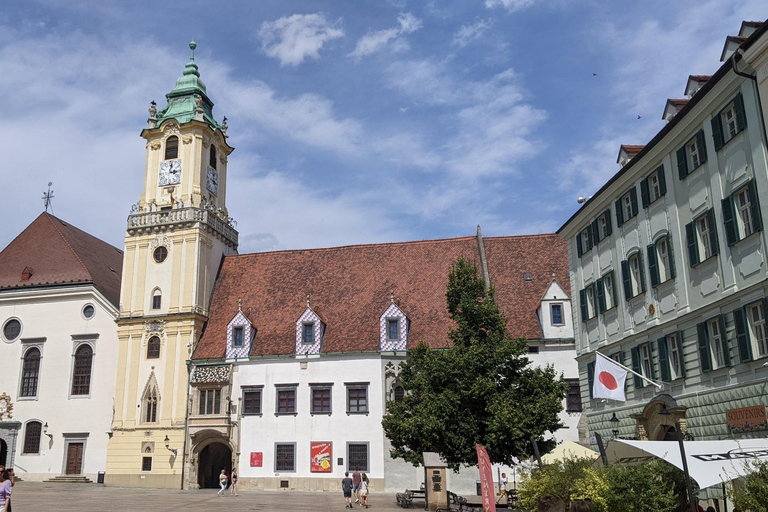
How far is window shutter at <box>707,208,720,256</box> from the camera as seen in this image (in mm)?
21312

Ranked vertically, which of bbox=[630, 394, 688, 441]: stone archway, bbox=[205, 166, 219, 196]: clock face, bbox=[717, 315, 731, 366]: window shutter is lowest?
bbox=[630, 394, 688, 441]: stone archway

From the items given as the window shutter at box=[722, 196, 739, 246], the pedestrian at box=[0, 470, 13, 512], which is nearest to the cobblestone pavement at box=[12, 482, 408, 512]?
the pedestrian at box=[0, 470, 13, 512]

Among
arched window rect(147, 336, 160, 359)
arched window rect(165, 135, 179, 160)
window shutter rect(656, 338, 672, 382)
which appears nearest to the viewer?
window shutter rect(656, 338, 672, 382)

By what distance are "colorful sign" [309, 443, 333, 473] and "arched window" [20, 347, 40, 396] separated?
19580 millimetres

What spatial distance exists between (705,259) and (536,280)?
22451mm

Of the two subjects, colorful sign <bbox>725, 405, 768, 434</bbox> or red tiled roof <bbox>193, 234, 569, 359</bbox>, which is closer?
colorful sign <bbox>725, 405, 768, 434</bbox>

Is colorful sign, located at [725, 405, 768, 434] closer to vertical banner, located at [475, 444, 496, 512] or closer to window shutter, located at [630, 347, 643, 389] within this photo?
window shutter, located at [630, 347, 643, 389]

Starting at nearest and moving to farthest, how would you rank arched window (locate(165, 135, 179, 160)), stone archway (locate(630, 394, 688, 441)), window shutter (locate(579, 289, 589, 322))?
stone archway (locate(630, 394, 688, 441)) < window shutter (locate(579, 289, 589, 322)) < arched window (locate(165, 135, 179, 160))

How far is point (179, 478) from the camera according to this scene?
42812 mm

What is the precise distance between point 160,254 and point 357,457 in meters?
18.6

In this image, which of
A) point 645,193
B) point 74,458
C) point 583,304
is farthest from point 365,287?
point 645,193

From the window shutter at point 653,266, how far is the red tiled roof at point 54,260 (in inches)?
1428

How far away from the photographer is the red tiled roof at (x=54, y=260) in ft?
162

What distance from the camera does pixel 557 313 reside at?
41.5m
